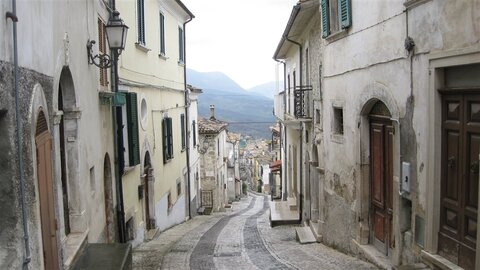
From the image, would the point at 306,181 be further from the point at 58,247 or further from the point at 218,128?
the point at 218,128

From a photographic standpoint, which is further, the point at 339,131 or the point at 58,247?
the point at 339,131

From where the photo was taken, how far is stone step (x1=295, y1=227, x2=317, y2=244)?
42.4 feet

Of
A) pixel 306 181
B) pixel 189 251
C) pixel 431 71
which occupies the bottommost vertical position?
pixel 189 251

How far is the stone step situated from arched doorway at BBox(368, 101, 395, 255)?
147 inches

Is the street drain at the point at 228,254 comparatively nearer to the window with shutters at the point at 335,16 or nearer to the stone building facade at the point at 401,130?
the stone building facade at the point at 401,130

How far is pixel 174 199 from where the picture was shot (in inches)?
733

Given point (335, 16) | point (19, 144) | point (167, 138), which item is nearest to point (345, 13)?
point (335, 16)

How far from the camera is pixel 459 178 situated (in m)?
6.00

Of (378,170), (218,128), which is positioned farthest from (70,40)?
(218,128)

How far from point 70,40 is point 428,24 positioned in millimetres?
4670

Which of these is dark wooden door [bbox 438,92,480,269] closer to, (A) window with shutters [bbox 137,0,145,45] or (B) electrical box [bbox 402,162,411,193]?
(B) electrical box [bbox 402,162,411,193]

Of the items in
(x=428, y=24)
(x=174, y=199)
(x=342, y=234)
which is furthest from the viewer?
(x=174, y=199)

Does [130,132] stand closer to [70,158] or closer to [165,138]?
[70,158]

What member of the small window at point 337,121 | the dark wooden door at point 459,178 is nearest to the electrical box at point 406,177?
the dark wooden door at point 459,178
